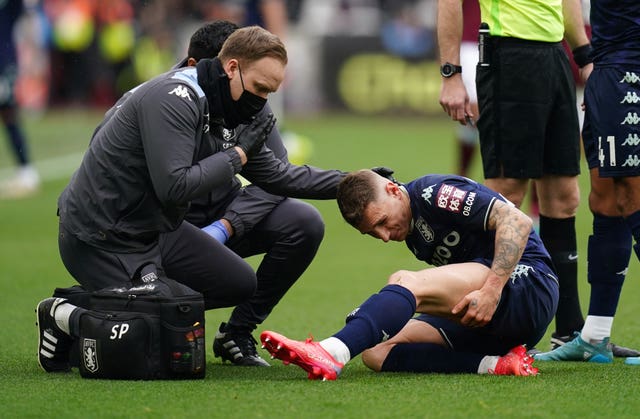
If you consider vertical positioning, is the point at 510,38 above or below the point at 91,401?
above

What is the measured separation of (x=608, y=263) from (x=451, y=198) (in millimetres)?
1110

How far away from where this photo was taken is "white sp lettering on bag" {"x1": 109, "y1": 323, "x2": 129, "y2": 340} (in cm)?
493

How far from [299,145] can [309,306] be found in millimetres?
8738

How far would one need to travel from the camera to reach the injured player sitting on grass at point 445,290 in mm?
4836

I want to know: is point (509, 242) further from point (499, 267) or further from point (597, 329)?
point (597, 329)

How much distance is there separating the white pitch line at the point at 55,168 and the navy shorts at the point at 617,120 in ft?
35.4

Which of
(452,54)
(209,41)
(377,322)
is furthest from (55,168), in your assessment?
(377,322)

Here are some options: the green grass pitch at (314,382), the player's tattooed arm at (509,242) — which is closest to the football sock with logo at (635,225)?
the green grass pitch at (314,382)

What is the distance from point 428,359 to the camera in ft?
17.3

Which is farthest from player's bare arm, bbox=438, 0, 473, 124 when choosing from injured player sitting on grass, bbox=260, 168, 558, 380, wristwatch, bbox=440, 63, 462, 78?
injured player sitting on grass, bbox=260, 168, 558, 380

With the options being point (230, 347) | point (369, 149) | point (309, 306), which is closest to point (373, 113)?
point (369, 149)

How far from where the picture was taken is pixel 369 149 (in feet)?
58.1

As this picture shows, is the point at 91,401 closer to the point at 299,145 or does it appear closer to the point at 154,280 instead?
the point at 154,280

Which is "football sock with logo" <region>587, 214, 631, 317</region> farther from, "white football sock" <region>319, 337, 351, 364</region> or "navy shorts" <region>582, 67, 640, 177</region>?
"white football sock" <region>319, 337, 351, 364</region>
